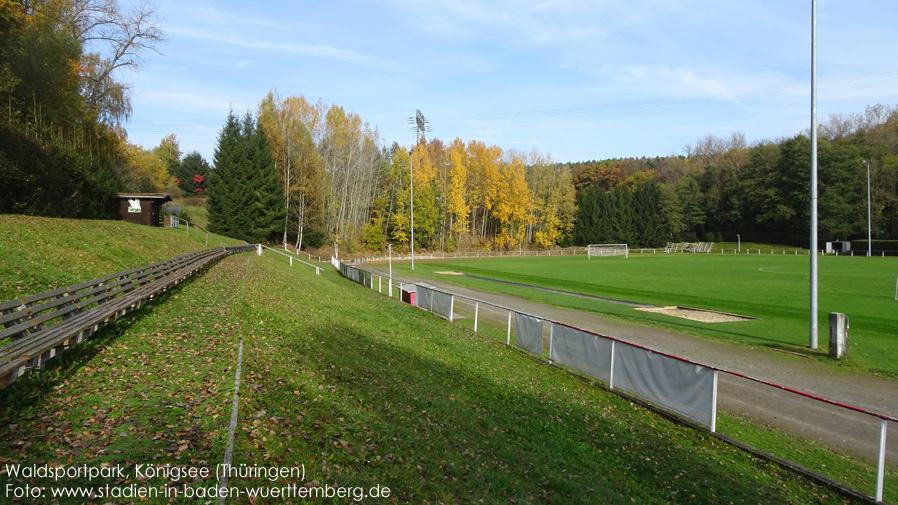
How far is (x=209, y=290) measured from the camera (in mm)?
17453

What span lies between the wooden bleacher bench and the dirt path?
1198cm

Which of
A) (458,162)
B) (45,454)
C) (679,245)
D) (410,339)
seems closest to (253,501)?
(45,454)

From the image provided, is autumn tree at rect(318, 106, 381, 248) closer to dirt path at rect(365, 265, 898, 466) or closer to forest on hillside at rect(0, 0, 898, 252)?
forest on hillside at rect(0, 0, 898, 252)

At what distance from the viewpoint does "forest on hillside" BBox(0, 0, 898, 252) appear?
95.7ft

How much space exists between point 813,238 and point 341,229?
60537 mm

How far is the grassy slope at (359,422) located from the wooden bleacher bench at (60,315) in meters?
0.33

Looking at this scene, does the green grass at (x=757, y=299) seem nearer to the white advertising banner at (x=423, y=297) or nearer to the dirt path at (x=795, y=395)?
the dirt path at (x=795, y=395)

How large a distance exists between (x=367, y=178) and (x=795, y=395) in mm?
68088

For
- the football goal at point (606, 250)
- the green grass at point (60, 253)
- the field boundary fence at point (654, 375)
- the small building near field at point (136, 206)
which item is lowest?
the field boundary fence at point (654, 375)

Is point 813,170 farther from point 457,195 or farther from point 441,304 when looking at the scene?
A: point 457,195

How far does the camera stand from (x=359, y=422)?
303 inches

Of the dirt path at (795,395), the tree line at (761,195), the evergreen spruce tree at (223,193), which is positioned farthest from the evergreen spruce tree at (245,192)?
the tree line at (761,195)

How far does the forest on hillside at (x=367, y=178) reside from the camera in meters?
29.2

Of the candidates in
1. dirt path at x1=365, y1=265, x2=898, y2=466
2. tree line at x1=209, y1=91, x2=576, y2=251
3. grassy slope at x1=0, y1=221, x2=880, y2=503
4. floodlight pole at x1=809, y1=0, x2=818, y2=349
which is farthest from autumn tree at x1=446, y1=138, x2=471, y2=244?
grassy slope at x1=0, y1=221, x2=880, y2=503
